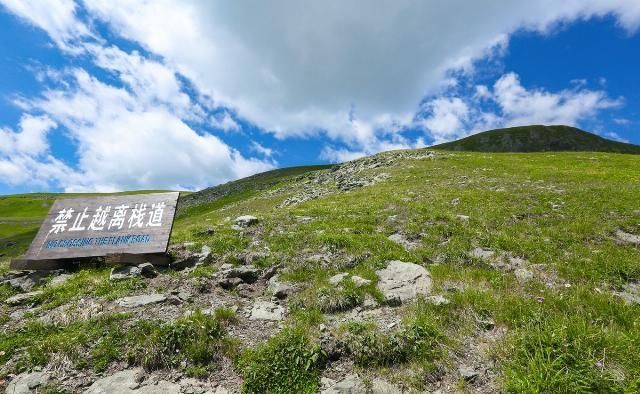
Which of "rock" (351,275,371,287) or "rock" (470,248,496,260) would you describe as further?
"rock" (470,248,496,260)

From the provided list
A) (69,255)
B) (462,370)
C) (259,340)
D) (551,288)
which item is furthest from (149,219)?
(551,288)

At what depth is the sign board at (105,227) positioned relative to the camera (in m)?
13.5

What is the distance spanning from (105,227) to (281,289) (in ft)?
26.7

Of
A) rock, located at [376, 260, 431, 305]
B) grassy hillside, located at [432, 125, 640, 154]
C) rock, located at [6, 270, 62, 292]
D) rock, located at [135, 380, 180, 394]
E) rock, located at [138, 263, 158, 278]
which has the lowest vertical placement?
rock, located at [6, 270, 62, 292]

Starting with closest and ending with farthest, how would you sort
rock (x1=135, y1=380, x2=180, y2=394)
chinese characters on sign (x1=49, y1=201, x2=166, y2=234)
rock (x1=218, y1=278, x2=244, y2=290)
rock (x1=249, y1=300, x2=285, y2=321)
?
rock (x1=135, y1=380, x2=180, y2=394)
rock (x1=249, y1=300, x2=285, y2=321)
rock (x1=218, y1=278, x2=244, y2=290)
chinese characters on sign (x1=49, y1=201, x2=166, y2=234)

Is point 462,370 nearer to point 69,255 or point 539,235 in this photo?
point 539,235

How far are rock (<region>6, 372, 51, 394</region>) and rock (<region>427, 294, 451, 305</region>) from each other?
→ 27.9ft

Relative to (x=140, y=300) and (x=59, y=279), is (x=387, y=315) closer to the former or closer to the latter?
(x=140, y=300)

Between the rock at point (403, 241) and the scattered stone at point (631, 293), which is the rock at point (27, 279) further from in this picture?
the scattered stone at point (631, 293)

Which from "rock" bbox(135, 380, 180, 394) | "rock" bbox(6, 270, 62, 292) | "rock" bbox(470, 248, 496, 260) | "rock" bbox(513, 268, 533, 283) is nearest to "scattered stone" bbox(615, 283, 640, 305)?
"rock" bbox(513, 268, 533, 283)

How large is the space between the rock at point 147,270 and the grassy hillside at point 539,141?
6034 inches

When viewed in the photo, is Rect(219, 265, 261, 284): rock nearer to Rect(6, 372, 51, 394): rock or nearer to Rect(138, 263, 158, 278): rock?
Rect(138, 263, 158, 278): rock

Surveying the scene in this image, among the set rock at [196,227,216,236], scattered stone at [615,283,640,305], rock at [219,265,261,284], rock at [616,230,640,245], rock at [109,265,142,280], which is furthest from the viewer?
rock at [196,227,216,236]

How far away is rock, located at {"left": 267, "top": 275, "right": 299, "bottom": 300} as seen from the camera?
1080cm
